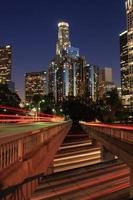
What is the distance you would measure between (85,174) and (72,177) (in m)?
3.56

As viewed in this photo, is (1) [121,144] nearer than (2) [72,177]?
Yes

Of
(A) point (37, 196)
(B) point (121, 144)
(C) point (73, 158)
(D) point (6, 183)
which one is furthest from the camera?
(C) point (73, 158)

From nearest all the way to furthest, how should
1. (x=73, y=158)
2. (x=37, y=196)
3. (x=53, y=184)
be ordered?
(x=37, y=196)
(x=53, y=184)
(x=73, y=158)

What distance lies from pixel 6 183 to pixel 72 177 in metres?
38.0

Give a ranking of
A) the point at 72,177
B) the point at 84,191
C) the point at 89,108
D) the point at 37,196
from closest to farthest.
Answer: the point at 37,196 → the point at 84,191 → the point at 72,177 → the point at 89,108

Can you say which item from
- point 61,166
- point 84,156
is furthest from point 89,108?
point 61,166

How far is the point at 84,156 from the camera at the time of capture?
74125 mm

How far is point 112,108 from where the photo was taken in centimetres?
19938

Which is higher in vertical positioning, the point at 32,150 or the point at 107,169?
the point at 32,150

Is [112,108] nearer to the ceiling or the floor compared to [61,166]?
nearer to the ceiling

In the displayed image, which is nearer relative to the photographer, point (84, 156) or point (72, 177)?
point (72, 177)

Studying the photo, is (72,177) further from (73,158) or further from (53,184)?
(73,158)

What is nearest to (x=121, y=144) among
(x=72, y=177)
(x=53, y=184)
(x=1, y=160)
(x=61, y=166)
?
(x=53, y=184)

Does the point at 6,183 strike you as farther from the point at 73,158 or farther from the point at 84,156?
the point at 84,156
